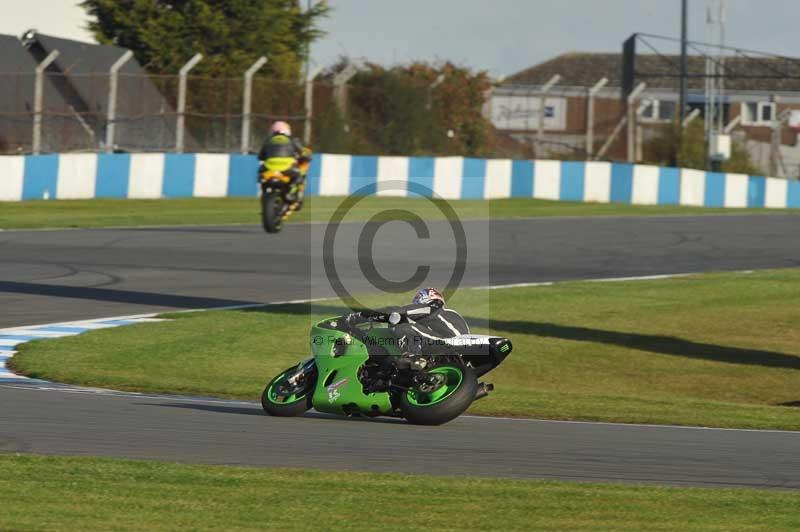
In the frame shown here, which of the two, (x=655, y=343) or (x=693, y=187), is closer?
(x=655, y=343)

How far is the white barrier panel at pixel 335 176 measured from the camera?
33.7 metres

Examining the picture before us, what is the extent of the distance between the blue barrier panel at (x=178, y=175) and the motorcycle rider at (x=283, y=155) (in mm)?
7912

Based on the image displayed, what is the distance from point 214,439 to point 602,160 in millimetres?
34641

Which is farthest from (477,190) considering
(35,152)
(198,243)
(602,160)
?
(198,243)

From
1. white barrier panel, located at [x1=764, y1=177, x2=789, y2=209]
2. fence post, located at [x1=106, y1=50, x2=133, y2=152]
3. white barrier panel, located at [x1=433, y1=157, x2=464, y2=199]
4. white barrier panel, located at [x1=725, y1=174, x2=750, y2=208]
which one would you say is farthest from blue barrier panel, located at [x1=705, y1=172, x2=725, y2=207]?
fence post, located at [x1=106, y1=50, x2=133, y2=152]

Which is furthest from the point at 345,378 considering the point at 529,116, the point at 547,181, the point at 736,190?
the point at 736,190

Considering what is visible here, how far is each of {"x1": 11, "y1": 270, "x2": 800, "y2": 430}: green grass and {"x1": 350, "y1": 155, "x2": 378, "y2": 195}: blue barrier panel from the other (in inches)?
622

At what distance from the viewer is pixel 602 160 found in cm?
4231

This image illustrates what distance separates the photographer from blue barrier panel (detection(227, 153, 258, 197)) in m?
32.3

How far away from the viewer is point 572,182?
3769 cm

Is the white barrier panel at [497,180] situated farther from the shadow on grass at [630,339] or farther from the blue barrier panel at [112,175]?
the shadow on grass at [630,339]

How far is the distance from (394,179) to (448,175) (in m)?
1.32

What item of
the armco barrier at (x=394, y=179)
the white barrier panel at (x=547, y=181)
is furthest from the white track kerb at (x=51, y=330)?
the white barrier panel at (x=547, y=181)

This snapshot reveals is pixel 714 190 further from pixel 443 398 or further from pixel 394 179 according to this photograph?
pixel 443 398
